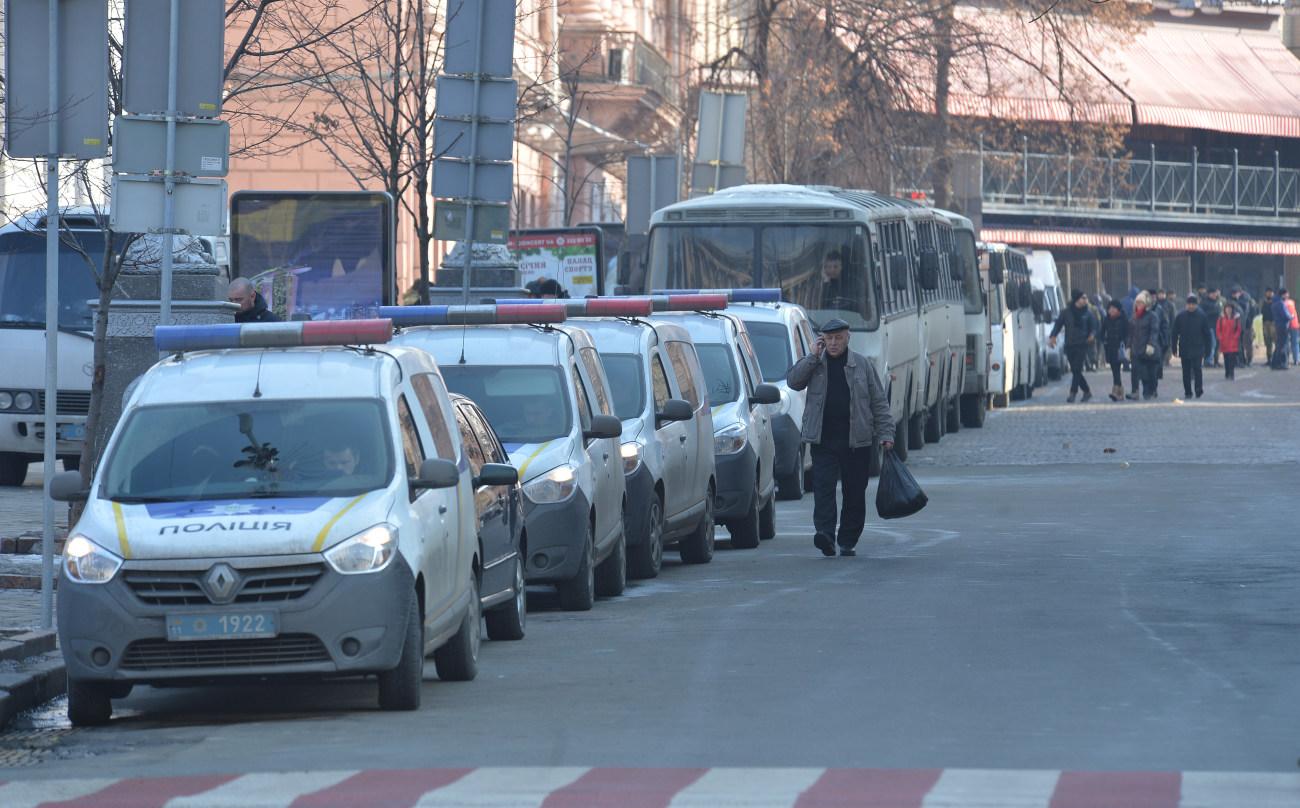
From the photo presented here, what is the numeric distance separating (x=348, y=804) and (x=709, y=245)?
18.9 m

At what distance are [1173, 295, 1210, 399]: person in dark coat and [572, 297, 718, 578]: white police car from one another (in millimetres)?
25094

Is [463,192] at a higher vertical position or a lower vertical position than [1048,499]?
higher

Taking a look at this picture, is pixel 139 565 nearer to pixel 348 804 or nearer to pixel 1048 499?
pixel 348 804

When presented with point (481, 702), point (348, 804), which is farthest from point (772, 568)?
point (348, 804)

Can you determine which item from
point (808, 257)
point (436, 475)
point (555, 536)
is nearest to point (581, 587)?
point (555, 536)

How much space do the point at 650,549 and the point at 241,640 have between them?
597 centimetres

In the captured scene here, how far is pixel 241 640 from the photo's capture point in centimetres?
879

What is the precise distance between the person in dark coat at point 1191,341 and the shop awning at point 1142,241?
1669 centimetres

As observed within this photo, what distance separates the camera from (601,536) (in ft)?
43.3

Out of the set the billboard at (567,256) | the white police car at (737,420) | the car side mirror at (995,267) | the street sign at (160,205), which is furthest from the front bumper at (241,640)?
the car side mirror at (995,267)

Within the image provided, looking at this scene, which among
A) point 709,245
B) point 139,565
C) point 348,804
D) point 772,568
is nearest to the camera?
point 348,804

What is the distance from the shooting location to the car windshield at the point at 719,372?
18.1 meters

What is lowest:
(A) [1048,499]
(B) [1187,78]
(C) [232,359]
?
(A) [1048,499]

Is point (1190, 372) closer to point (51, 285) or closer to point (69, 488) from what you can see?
point (51, 285)
